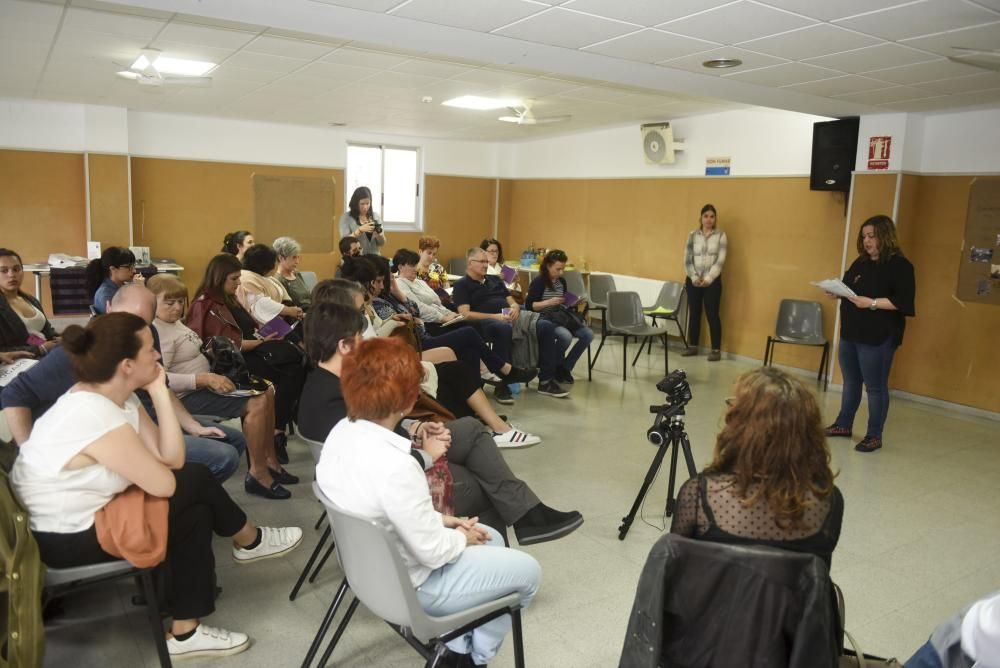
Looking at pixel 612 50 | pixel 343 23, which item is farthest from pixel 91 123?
pixel 612 50

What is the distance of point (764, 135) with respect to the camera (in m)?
7.36

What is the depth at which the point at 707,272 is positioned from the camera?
25.2 ft

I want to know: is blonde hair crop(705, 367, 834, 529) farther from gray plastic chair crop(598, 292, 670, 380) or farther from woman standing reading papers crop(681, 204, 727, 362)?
woman standing reading papers crop(681, 204, 727, 362)

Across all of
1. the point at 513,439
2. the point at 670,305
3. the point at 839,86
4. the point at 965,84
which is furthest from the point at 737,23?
the point at 670,305

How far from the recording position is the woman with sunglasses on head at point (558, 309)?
6.25 m

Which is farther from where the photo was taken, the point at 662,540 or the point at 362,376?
the point at 362,376

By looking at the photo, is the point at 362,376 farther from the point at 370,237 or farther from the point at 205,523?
the point at 370,237

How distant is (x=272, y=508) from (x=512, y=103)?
5213 millimetres

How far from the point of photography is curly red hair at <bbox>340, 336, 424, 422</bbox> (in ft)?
6.41

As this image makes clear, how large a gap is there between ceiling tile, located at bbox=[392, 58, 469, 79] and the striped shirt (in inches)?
130

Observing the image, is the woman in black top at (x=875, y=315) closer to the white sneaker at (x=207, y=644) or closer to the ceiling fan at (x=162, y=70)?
the white sneaker at (x=207, y=644)

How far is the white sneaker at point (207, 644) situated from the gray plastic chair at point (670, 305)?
238 inches

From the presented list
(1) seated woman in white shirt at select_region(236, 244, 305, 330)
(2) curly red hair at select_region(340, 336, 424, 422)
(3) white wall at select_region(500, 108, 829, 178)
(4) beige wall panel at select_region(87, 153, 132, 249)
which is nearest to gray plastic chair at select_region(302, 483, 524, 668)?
(2) curly red hair at select_region(340, 336, 424, 422)

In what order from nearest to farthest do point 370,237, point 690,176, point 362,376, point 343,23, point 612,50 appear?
point 362,376 → point 343,23 → point 612,50 → point 370,237 → point 690,176
